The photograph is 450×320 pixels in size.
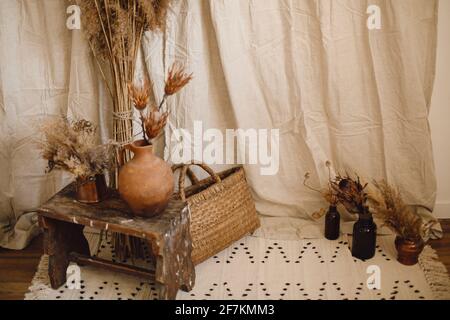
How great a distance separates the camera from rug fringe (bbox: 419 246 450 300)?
8.08 ft

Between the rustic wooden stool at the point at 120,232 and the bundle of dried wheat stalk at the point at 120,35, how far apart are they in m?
0.38

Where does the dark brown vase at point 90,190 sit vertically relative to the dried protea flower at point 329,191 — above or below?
above

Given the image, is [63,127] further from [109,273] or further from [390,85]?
[390,85]

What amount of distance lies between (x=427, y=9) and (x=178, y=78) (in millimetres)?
1278

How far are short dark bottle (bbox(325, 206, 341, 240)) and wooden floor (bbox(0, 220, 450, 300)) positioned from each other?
499mm

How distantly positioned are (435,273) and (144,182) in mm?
1429

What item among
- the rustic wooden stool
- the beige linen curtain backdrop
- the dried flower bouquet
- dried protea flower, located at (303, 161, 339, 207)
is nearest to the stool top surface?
the rustic wooden stool

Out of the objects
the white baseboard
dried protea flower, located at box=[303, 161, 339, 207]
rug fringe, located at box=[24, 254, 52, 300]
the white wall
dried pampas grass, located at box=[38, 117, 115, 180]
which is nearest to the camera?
dried pampas grass, located at box=[38, 117, 115, 180]

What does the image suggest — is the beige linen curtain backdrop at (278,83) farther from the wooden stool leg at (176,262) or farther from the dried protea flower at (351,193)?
the wooden stool leg at (176,262)

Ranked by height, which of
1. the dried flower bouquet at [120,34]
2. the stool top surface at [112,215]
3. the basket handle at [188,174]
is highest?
the dried flower bouquet at [120,34]

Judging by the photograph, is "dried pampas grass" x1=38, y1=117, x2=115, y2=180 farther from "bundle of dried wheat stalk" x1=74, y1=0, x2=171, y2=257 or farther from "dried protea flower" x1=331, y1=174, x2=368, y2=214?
"dried protea flower" x1=331, y1=174, x2=368, y2=214

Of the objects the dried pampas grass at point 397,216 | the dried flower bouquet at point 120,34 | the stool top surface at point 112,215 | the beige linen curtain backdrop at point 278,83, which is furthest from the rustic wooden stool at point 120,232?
the dried pampas grass at point 397,216

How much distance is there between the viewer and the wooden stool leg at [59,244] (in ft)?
8.13
